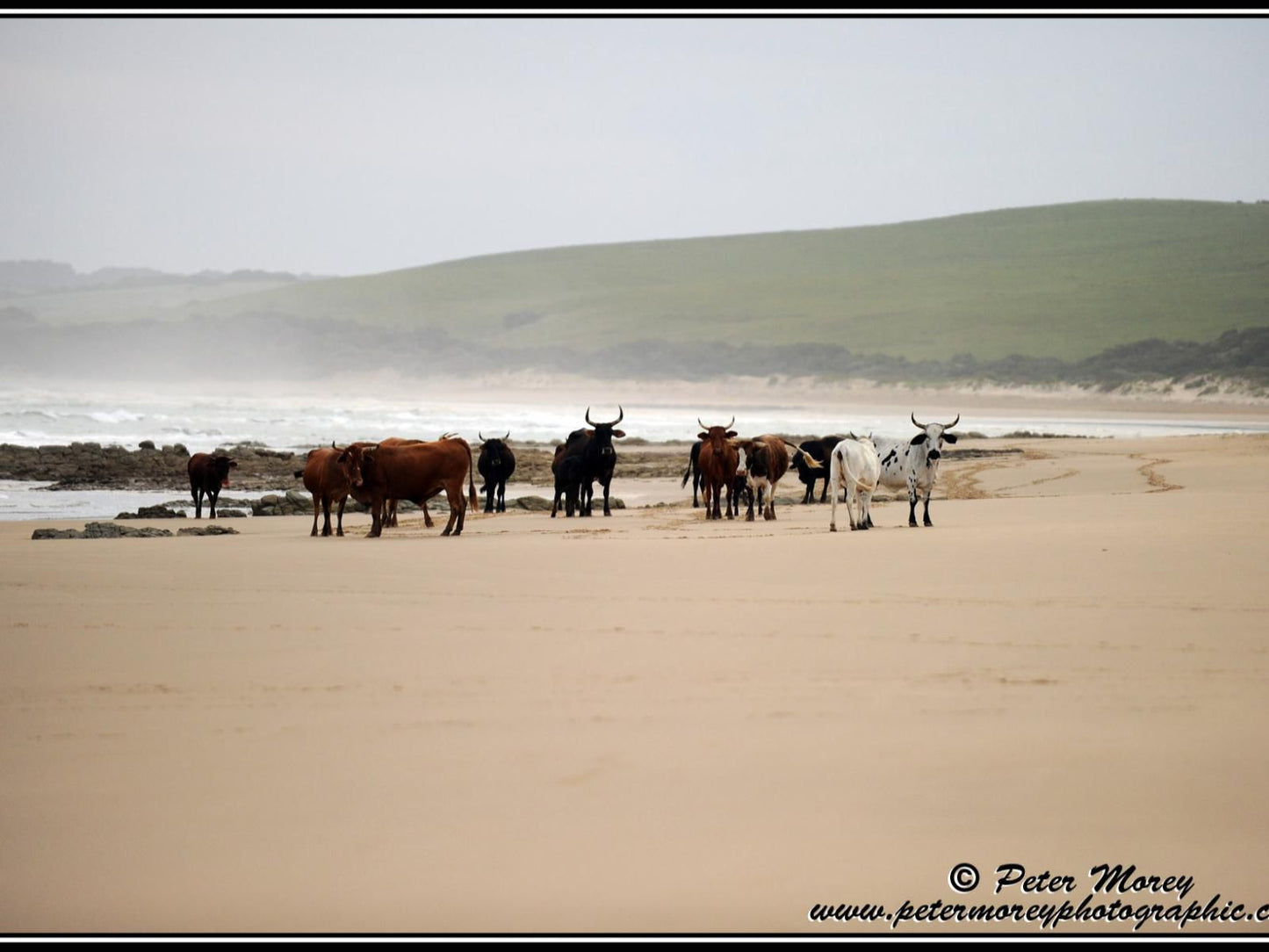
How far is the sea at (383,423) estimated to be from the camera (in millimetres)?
23750

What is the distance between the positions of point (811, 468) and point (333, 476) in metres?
8.53

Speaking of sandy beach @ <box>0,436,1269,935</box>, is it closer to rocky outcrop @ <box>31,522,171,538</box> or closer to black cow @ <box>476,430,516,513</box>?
rocky outcrop @ <box>31,522,171,538</box>

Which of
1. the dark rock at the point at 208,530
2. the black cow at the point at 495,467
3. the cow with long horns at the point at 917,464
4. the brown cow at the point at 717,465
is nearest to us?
the dark rock at the point at 208,530

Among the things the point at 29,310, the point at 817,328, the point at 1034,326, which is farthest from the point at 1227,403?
the point at 29,310

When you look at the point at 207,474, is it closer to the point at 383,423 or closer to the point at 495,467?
the point at 495,467

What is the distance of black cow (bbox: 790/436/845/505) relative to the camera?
67.6 feet

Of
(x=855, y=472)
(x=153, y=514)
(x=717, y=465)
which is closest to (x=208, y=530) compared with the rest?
(x=153, y=514)

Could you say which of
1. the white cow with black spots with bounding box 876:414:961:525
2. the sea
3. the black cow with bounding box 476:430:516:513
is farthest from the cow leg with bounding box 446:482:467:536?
the sea

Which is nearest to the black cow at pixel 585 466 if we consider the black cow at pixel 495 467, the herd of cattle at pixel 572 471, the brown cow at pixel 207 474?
the herd of cattle at pixel 572 471

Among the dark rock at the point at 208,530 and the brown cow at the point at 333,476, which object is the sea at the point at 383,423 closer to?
the dark rock at the point at 208,530

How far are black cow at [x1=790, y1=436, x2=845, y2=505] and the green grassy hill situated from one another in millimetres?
60708

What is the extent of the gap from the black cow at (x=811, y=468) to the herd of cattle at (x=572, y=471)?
209 millimetres

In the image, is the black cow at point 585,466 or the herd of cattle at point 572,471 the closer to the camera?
the herd of cattle at point 572,471

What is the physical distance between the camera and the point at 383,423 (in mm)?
48125
